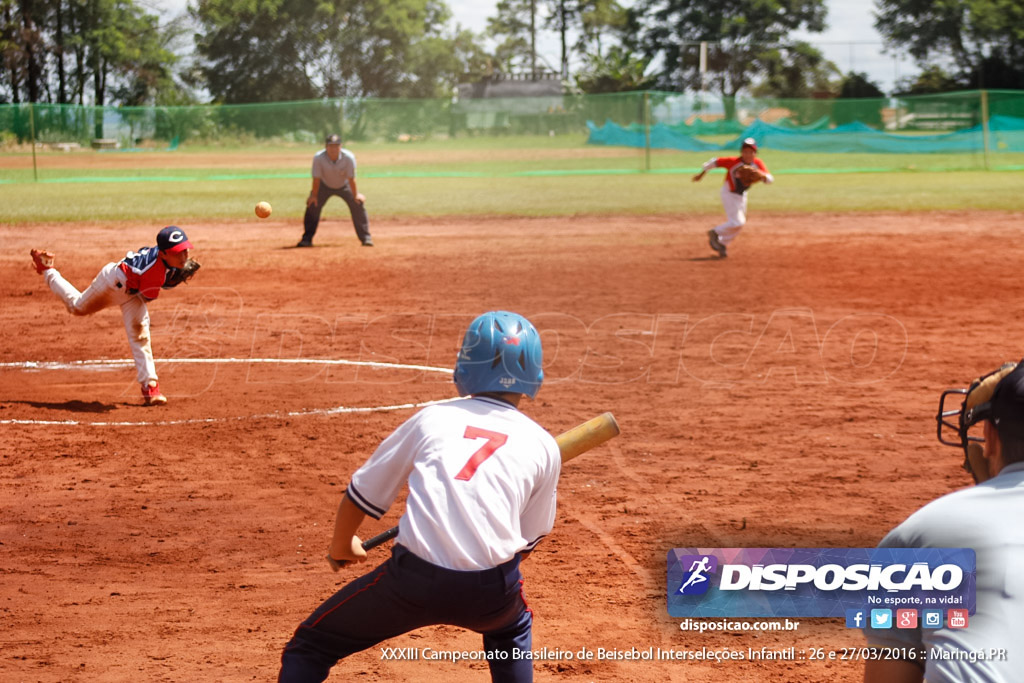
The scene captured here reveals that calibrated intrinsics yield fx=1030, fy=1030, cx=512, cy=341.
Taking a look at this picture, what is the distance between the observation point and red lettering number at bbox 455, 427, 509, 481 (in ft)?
11.7

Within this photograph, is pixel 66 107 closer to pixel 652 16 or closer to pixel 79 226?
pixel 79 226

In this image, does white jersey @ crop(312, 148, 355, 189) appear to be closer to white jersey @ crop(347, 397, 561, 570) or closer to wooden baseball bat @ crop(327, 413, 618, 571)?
wooden baseball bat @ crop(327, 413, 618, 571)

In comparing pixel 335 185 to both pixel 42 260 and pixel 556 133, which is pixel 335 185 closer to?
pixel 42 260

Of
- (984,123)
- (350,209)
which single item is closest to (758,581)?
(350,209)

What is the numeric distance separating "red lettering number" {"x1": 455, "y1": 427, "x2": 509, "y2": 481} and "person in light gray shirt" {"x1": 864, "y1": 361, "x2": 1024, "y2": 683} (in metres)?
1.36

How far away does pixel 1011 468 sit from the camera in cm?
283

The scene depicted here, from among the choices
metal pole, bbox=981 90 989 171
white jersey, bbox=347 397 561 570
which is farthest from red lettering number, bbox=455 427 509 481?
metal pole, bbox=981 90 989 171

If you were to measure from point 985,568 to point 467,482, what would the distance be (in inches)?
64.8

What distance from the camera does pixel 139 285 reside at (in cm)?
948

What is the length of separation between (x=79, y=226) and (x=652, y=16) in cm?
6402

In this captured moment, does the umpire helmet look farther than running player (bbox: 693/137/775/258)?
No

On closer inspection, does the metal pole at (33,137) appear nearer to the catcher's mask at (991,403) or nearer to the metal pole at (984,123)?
the metal pole at (984,123)

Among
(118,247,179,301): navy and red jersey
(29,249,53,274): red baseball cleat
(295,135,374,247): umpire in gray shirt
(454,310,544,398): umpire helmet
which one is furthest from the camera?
(295,135,374,247): umpire in gray shirt

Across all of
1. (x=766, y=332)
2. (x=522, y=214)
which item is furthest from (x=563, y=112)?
(x=766, y=332)
